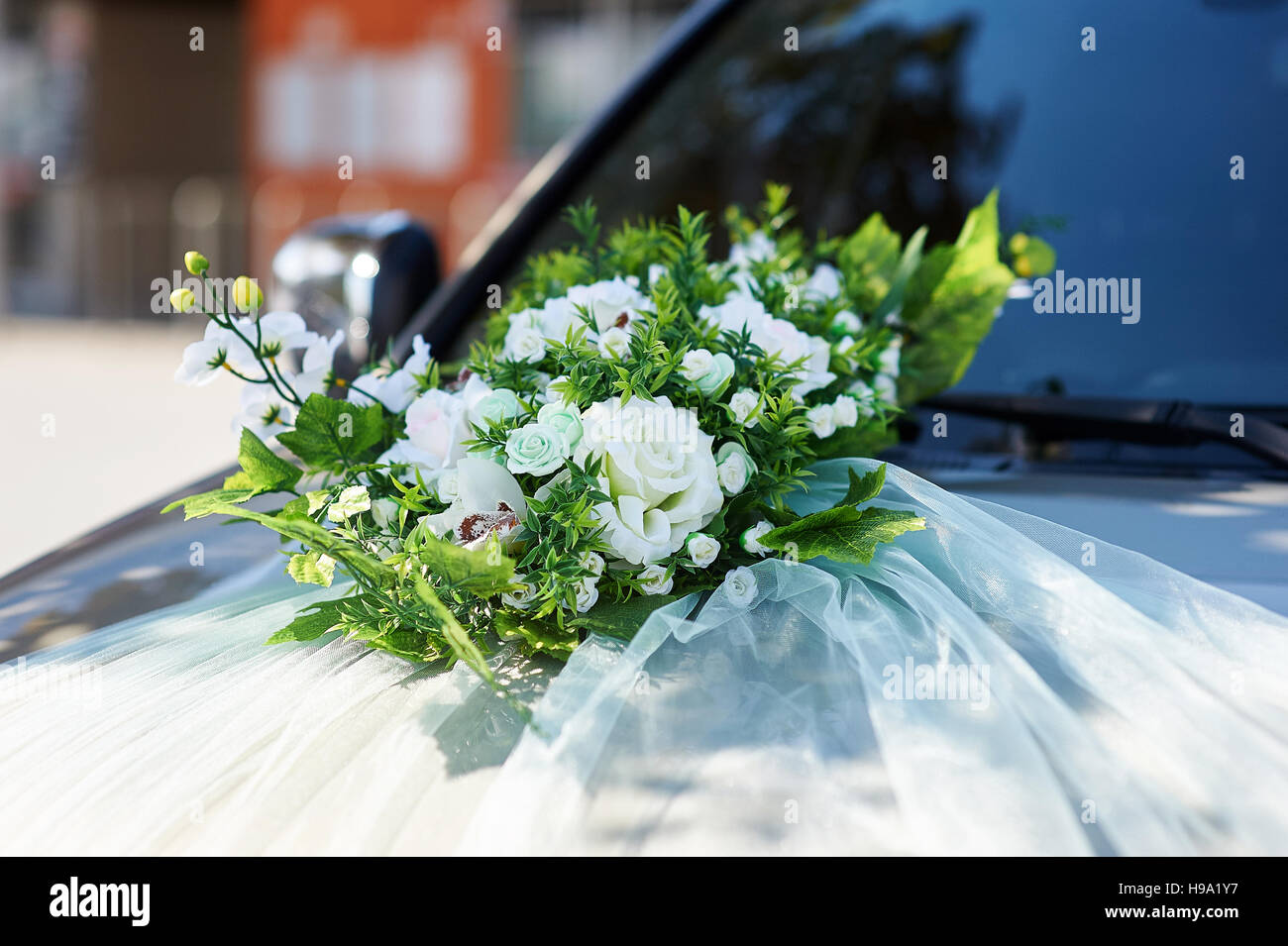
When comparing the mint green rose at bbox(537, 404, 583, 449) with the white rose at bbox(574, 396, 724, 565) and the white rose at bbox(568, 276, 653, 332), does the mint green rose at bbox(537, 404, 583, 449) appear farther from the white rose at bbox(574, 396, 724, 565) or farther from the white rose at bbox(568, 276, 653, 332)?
the white rose at bbox(568, 276, 653, 332)

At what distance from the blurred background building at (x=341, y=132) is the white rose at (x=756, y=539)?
418 inches

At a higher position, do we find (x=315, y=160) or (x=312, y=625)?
(x=315, y=160)

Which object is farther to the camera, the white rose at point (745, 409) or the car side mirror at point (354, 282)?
the car side mirror at point (354, 282)

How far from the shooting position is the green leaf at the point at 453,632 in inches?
41.2

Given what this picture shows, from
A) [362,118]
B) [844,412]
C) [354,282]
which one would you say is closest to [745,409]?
[844,412]

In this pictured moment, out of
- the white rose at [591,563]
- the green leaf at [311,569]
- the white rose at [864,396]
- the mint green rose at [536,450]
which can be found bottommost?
the green leaf at [311,569]

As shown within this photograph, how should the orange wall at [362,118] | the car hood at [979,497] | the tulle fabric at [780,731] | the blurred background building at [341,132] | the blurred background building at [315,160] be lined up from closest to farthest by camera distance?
the tulle fabric at [780,731] < the car hood at [979,497] < the blurred background building at [315,160] < the blurred background building at [341,132] < the orange wall at [362,118]

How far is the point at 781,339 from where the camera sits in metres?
1.31

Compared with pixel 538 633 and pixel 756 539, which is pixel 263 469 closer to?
pixel 538 633

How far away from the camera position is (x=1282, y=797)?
3.04ft

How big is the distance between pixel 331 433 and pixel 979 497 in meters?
0.70

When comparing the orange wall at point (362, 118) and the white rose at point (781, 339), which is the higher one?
the orange wall at point (362, 118)

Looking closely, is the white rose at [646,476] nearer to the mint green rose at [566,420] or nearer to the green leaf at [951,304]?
the mint green rose at [566,420]

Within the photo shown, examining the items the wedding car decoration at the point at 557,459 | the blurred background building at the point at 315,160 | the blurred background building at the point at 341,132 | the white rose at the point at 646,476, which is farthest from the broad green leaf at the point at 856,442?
the blurred background building at the point at 341,132
